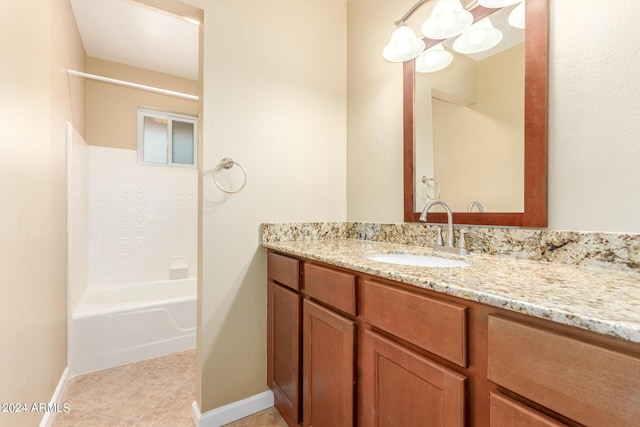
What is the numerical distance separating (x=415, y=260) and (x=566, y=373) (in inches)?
32.3

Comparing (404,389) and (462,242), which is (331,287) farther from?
(462,242)

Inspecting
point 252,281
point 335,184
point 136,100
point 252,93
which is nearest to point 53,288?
point 252,281

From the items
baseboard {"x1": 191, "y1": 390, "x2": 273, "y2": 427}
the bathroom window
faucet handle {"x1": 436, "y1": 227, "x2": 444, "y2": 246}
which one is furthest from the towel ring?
the bathroom window

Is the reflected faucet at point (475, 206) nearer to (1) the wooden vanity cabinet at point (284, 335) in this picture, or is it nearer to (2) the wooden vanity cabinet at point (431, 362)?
(2) the wooden vanity cabinet at point (431, 362)

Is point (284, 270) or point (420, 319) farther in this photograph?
point (284, 270)

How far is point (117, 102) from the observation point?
2.83 m

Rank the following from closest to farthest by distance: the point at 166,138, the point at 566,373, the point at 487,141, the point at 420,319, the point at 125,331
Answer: the point at 566,373, the point at 420,319, the point at 487,141, the point at 125,331, the point at 166,138

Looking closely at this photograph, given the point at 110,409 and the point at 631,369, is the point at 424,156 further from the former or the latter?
the point at 110,409

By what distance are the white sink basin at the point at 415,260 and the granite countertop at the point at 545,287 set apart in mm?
108

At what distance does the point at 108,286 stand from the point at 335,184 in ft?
8.02

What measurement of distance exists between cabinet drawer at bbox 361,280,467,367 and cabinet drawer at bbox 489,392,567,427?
0.09 meters

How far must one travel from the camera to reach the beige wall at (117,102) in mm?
2734

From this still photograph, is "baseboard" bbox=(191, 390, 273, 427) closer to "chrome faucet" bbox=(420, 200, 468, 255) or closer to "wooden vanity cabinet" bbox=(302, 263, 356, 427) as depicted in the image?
"wooden vanity cabinet" bbox=(302, 263, 356, 427)

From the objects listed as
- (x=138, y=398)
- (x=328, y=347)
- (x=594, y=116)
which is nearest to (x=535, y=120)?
(x=594, y=116)
